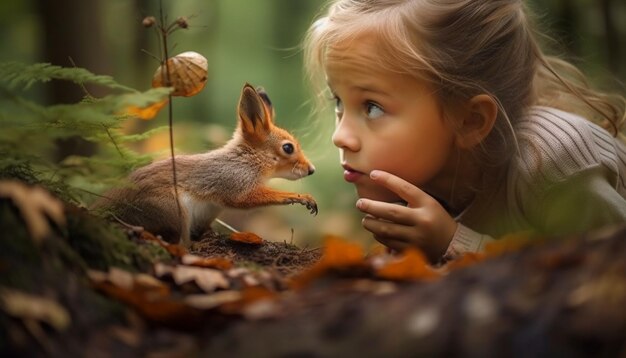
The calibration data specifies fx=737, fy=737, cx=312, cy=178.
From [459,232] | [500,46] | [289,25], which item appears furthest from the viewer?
[289,25]

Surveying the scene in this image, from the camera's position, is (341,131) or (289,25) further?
(289,25)

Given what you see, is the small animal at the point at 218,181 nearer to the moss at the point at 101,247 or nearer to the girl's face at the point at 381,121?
the girl's face at the point at 381,121

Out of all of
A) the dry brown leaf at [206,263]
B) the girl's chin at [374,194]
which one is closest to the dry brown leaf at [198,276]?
the dry brown leaf at [206,263]

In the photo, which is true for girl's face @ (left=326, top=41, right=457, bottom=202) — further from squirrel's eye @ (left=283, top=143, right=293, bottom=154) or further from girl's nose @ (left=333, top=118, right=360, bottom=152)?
squirrel's eye @ (left=283, top=143, right=293, bottom=154)

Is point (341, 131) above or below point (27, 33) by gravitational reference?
above

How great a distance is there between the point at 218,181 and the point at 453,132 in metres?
1.08

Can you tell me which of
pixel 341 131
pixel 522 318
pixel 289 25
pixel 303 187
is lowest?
pixel 303 187

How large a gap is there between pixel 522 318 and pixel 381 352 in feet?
0.81

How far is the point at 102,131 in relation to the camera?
2.65 metres

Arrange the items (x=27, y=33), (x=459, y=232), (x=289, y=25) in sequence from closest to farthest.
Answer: (x=459, y=232)
(x=27, y=33)
(x=289, y=25)

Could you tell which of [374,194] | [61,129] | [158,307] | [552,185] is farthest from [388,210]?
[158,307]

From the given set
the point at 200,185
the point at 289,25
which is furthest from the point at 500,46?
the point at 289,25

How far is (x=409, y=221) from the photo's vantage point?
10.0 ft

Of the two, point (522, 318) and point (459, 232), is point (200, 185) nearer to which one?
point (459, 232)
